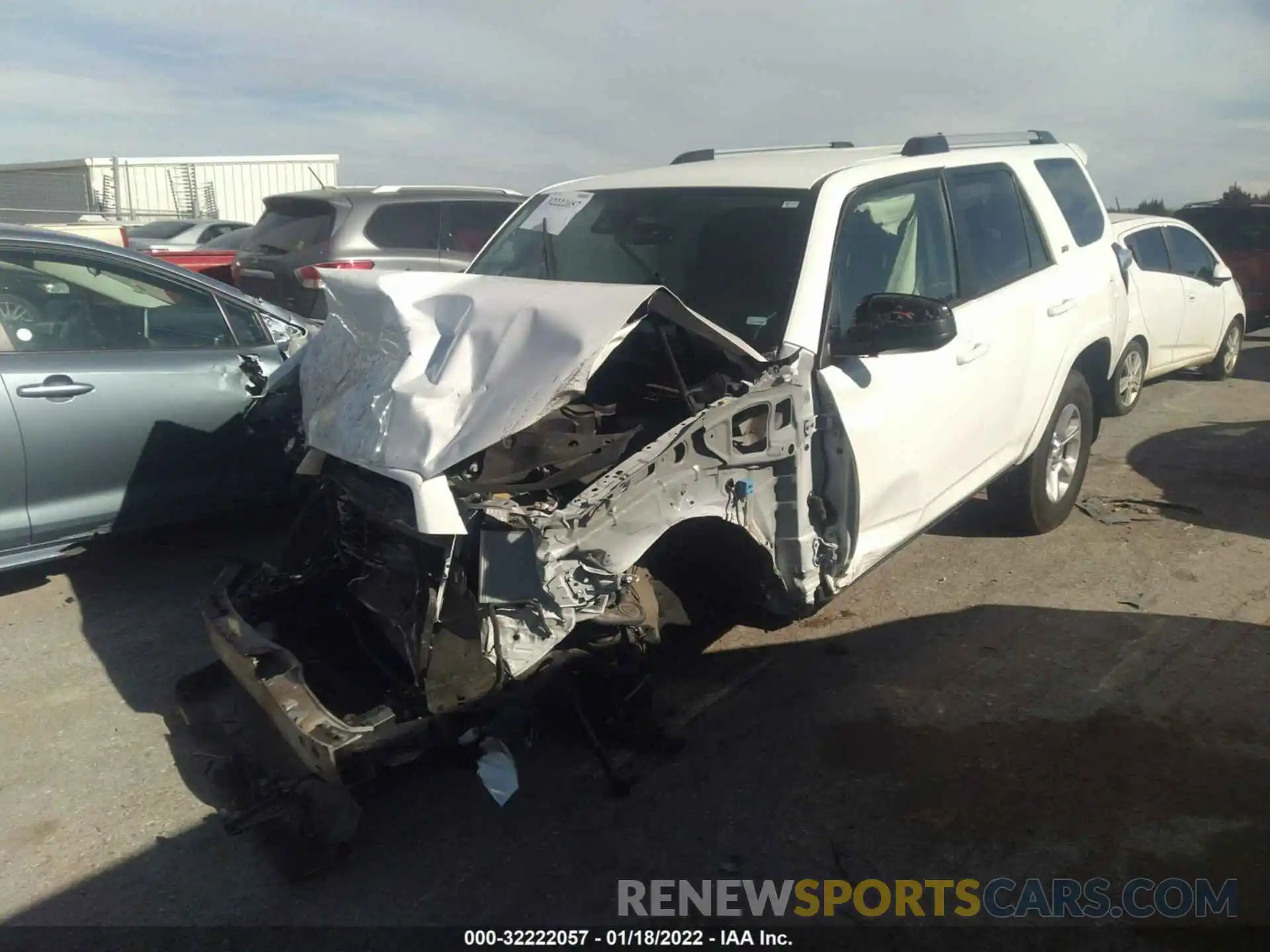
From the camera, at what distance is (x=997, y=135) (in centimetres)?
565

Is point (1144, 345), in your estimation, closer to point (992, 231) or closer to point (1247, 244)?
point (992, 231)

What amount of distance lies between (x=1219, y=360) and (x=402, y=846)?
1028cm

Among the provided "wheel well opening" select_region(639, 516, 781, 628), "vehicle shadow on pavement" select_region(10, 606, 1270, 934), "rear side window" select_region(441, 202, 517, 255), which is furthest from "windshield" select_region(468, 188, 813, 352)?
"rear side window" select_region(441, 202, 517, 255)

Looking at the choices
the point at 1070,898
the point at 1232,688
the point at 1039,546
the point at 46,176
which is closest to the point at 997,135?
the point at 1039,546

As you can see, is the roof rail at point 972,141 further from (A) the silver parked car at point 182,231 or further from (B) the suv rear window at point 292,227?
(A) the silver parked car at point 182,231

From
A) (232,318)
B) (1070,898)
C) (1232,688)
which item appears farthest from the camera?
(232,318)

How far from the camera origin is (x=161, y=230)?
20234 millimetres

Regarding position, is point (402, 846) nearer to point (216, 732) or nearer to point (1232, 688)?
point (216, 732)

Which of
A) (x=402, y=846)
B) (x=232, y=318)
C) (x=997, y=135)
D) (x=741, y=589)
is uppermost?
(x=997, y=135)

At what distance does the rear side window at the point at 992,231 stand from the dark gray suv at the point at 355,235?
547 cm

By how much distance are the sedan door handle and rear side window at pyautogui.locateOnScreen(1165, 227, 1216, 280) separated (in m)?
5.87

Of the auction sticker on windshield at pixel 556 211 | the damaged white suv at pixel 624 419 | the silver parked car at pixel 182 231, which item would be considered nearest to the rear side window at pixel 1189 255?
the damaged white suv at pixel 624 419

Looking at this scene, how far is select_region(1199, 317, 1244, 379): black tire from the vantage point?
10602 mm

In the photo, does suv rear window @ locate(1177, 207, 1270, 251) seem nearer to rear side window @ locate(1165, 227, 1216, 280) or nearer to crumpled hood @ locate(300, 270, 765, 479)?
rear side window @ locate(1165, 227, 1216, 280)
